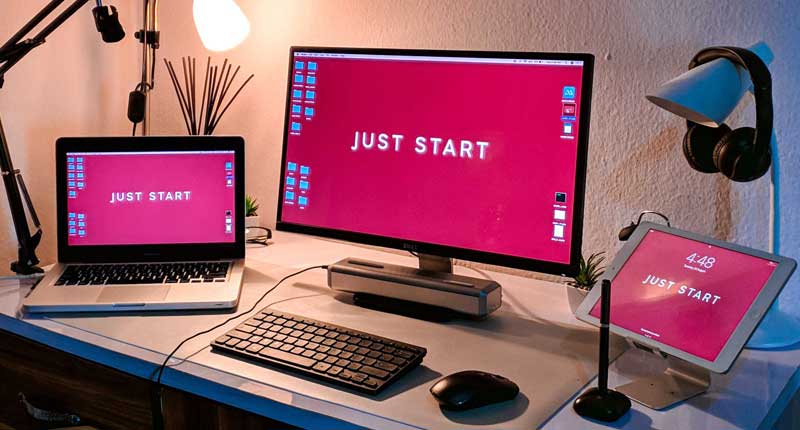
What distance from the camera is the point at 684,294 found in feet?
3.67

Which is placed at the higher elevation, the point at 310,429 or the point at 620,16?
the point at 620,16

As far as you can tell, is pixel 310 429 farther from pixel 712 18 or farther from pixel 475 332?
pixel 712 18

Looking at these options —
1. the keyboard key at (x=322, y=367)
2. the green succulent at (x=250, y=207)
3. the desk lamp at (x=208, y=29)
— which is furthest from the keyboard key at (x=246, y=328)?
the desk lamp at (x=208, y=29)

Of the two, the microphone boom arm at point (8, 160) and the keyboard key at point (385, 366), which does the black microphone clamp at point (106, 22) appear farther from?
the keyboard key at point (385, 366)

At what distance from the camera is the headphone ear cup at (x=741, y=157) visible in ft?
3.75

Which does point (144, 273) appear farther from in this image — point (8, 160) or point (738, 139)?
point (738, 139)

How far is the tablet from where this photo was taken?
3.43 ft

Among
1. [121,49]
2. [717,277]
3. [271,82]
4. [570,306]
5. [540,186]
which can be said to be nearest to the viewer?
[717,277]

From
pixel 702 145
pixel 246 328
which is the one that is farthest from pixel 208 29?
pixel 702 145

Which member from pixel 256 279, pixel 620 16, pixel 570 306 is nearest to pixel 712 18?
pixel 620 16

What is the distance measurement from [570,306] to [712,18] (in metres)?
0.55

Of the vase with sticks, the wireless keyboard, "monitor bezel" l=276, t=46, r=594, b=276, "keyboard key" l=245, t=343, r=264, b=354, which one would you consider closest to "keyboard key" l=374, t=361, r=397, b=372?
the wireless keyboard

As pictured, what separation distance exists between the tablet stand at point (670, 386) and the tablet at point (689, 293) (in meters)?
0.04

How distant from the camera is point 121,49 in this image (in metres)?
2.03
